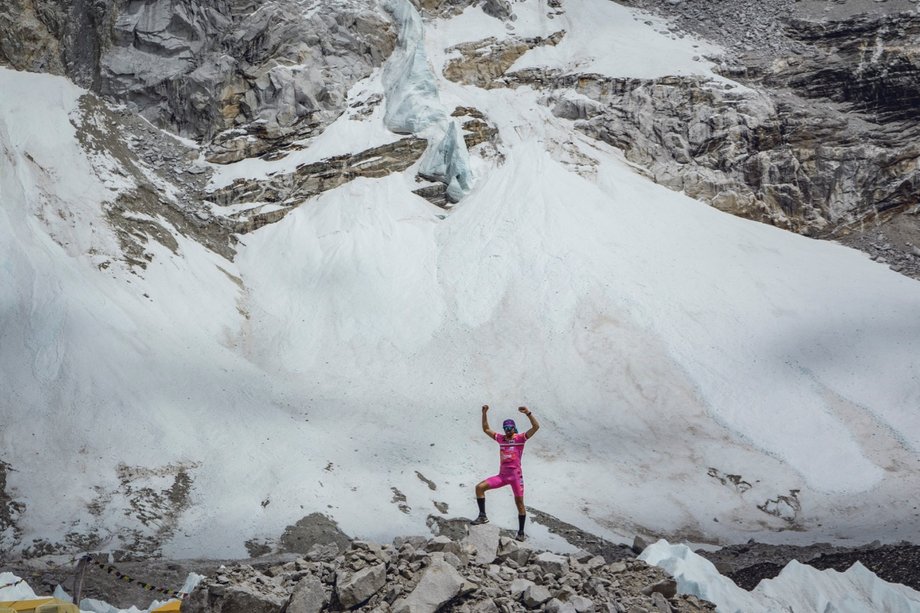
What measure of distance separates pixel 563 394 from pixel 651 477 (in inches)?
169

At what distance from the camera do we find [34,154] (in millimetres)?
27500

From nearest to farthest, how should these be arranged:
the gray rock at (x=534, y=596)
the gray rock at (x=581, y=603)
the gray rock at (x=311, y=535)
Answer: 1. the gray rock at (x=581, y=603)
2. the gray rock at (x=534, y=596)
3. the gray rock at (x=311, y=535)

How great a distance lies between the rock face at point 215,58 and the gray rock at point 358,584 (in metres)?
30.3

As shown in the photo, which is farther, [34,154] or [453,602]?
[34,154]

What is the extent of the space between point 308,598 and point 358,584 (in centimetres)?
50

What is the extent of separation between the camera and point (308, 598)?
7.35 m

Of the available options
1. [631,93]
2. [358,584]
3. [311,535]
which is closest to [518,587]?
[358,584]

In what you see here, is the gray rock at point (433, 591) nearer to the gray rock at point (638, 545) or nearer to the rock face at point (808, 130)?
the gray rock at point (638, 545)

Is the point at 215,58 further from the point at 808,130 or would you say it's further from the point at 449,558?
the point at 449,558

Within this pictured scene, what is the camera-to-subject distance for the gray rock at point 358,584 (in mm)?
7277

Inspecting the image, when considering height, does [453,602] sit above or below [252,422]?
above

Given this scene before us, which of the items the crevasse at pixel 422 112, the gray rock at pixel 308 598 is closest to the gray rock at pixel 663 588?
the gray rock at pixel 308 598

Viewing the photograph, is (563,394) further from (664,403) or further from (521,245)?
(521,245)

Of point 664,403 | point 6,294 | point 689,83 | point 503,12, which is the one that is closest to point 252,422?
point 6,294
